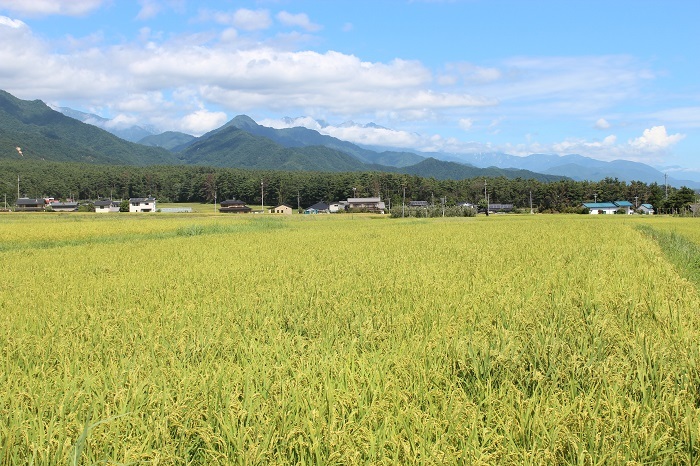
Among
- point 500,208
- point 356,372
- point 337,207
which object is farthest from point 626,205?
point 356,372

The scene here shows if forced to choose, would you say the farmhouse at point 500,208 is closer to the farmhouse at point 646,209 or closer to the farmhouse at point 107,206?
the farmhouse at point 646,209

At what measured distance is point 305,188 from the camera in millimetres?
104750

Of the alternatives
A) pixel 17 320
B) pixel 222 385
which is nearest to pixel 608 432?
pixel 222 385

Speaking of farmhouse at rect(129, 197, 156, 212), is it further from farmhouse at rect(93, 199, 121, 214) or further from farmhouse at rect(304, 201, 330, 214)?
farmhouse at rect(304, 201, 330, 214)

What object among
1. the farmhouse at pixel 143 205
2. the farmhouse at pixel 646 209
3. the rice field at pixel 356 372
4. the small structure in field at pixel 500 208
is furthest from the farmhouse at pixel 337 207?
the rice field at pixel 356 372

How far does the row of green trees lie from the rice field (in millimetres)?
92321

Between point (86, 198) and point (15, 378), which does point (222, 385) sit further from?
point (86, 198)

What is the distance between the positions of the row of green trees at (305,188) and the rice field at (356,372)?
92.3m

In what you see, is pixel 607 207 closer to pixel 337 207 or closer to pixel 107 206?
pixel 337 207

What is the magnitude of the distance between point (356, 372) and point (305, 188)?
102 m

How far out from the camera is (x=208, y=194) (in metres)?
111

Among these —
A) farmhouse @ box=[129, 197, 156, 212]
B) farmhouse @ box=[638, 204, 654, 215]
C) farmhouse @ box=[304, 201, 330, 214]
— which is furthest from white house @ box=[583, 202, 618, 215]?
farmhouse @ box=[129, 197, 156, 212]

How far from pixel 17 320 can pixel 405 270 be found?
→ 19.3 feet

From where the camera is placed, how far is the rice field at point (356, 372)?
2.49 m
